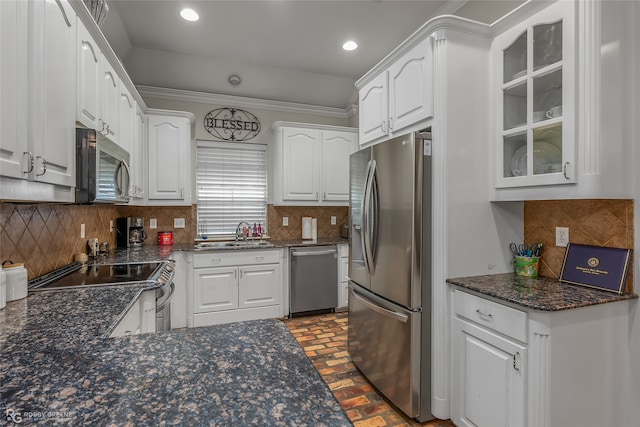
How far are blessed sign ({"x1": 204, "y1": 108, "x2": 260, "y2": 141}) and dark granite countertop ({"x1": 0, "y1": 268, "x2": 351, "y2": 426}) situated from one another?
3195 millimetres

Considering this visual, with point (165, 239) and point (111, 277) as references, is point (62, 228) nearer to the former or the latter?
point (111, 277)

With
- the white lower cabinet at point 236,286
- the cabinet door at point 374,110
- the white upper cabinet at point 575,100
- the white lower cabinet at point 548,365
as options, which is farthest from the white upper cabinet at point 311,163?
the white lower cabinet at point 548,365

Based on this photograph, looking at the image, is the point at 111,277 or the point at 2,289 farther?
the point at 111,277

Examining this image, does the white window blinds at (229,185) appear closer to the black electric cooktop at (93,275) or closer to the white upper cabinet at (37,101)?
the black electric cooktop at (93,275)

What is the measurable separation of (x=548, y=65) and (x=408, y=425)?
7.13 feet

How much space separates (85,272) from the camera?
2.12m

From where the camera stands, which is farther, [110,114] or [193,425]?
[110,114]

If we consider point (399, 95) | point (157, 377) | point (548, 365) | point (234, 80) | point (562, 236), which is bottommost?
point (548, 365)

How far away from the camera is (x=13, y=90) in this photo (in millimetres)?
1051

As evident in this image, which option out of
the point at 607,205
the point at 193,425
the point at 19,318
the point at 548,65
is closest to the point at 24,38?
the point at 19,318

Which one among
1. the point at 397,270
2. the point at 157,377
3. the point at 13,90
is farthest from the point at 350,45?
the point at 157,377

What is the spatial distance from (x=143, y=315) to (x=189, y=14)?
262cm

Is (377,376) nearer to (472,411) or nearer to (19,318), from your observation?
(472,411)

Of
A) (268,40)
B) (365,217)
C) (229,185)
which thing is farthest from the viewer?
(229,185)
